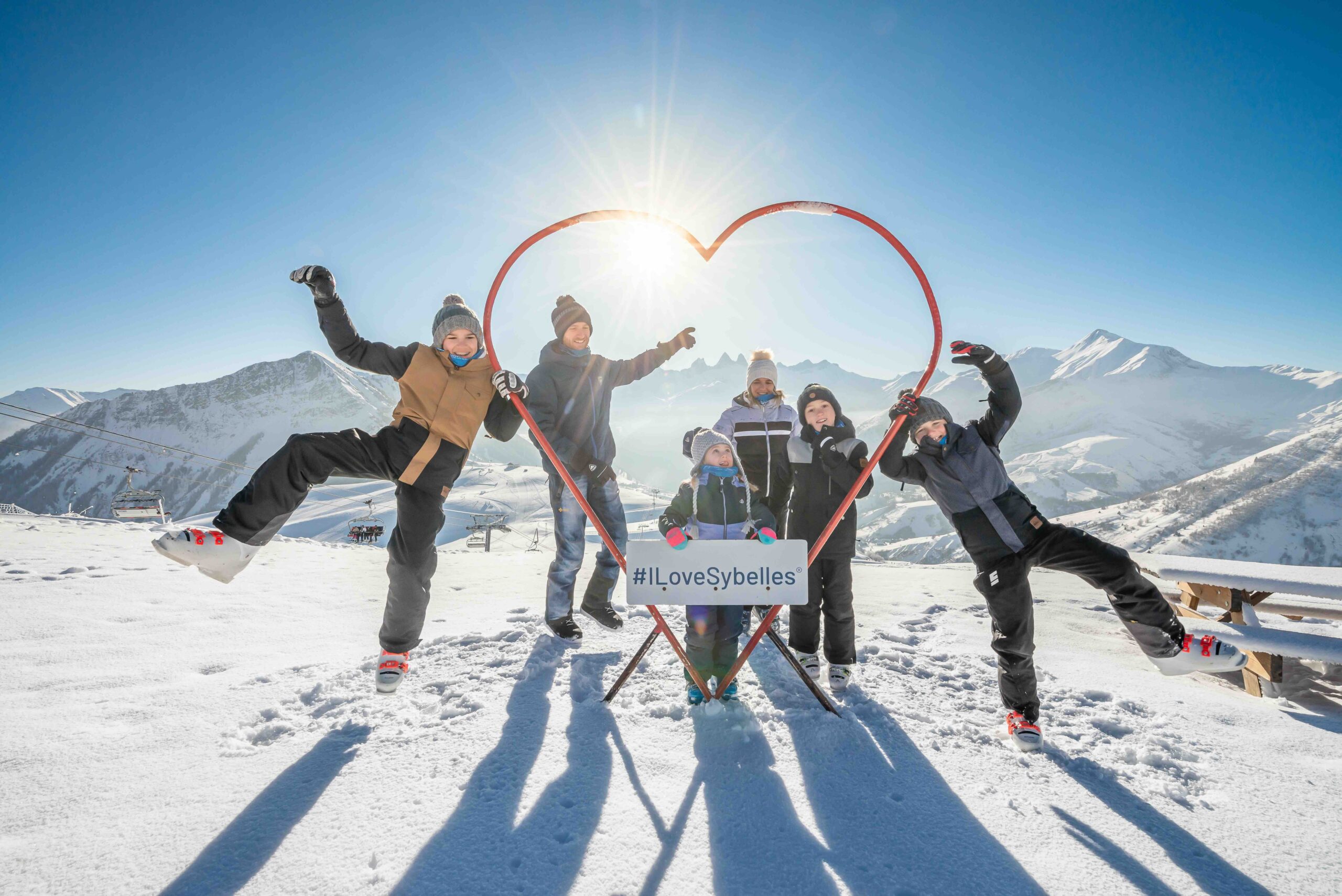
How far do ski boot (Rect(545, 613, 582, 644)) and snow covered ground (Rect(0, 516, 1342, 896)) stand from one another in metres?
0.20

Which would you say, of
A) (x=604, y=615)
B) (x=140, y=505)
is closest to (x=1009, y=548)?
(x=604, y=615)

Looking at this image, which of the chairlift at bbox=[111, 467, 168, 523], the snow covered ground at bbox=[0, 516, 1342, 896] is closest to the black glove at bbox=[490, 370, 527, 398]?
the snow covered ground at bbox=[0, 516, 1342, 896]

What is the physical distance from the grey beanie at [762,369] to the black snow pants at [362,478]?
2898mm

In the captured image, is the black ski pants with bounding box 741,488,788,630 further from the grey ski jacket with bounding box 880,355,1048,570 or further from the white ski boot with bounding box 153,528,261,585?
the white ski boot with bounding box 153,528,261,585

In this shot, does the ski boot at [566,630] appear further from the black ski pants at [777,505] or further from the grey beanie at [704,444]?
the grey beanie at [704,444]

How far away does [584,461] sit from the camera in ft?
13.5

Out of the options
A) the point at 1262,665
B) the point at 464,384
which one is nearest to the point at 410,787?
the point at 464,384

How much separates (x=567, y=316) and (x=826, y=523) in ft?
8.87

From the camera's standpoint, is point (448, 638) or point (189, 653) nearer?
point (189, 653)

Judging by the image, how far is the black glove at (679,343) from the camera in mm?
4312

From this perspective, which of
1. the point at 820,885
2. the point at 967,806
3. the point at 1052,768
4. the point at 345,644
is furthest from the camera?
the point at 345,644

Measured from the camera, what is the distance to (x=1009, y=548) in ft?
10.1

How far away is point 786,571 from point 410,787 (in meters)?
1.90

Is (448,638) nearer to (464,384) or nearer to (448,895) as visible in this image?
(464,384)
